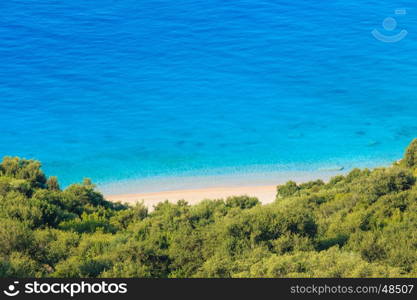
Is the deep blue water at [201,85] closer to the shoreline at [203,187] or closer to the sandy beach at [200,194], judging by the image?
the shoreline at [203,187]

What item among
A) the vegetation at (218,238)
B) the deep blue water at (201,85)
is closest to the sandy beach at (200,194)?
the deep blue water at (201,85)

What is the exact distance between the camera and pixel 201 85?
1640 inches

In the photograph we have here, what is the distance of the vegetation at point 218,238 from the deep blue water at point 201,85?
53.2 feet

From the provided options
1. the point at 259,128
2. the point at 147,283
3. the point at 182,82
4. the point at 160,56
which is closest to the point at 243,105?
the point at 259,128

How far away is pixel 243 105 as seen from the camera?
3922 centimetres

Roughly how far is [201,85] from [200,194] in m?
12.9

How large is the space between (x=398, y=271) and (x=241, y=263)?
3043 millimetres

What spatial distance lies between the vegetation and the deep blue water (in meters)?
16.2

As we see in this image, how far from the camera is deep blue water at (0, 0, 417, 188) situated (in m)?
35.3

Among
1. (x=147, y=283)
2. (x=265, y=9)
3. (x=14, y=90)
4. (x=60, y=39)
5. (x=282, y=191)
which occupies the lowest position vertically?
(x=147, y=283)

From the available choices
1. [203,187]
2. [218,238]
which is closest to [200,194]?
[203,187]

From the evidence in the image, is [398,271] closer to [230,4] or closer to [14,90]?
[14,90]

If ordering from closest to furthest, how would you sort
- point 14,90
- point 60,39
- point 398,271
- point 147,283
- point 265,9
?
point 147,283 → point 398,271 → point 14,90 → point 60,39 → point 265,9

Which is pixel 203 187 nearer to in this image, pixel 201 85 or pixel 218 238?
pixel 201 85
